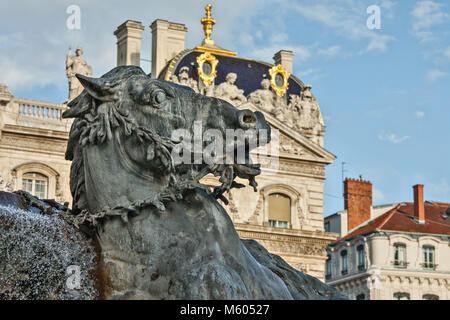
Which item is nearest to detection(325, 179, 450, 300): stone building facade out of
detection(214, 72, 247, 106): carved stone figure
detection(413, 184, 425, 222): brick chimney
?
detection(413, 184, 425, 222): brick chimney

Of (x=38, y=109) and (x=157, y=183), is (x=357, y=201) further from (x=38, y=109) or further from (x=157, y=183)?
(x=157, y=183)

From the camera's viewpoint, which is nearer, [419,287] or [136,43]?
[136,43]

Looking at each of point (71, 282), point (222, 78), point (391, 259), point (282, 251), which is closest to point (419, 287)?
point (391, 259)

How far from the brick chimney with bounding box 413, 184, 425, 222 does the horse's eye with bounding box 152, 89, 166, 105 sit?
44913 mm

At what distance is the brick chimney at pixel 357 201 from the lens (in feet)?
167

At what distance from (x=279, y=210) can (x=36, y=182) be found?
9.52 metres

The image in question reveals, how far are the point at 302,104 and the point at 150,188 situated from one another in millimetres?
35230

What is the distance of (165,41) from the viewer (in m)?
40.3

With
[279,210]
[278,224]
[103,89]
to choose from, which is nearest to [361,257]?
[279,210]

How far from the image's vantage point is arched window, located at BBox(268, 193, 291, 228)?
3700 cm

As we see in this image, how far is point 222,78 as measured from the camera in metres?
37.9
